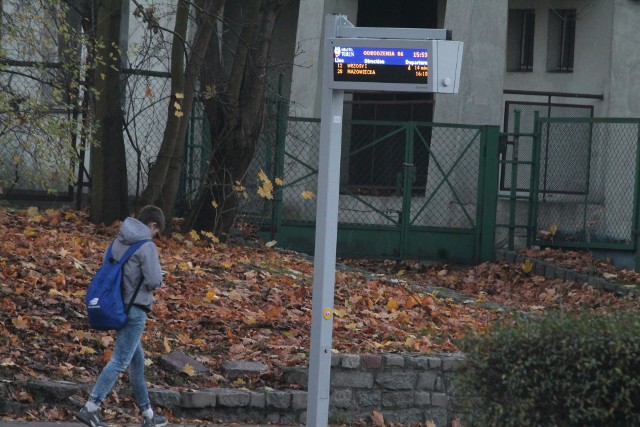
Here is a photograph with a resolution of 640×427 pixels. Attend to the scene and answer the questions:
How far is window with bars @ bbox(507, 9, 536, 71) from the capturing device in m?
23.4

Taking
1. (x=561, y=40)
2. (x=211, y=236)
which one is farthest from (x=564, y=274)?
(x=561, y=40)

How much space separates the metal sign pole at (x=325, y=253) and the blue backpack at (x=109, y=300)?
1.63m

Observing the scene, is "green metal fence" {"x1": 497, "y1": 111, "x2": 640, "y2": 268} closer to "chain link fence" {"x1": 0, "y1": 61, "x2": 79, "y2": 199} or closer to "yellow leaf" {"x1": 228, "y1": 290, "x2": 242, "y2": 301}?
"yellow leaf" {"x1": 228, "y1": 290, "x2": 242, "y2": 301}

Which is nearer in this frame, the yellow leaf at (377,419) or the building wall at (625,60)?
the yellow leaf at (377,419)

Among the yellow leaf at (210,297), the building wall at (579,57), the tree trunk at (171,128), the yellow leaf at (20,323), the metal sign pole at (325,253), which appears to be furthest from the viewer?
the building wall at (579,57)

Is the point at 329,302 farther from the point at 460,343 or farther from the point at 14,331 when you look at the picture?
the point at 14,331

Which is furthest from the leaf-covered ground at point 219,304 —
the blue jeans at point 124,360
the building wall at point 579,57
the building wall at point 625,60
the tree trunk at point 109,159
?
the building wall at point 579,57

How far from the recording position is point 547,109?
2002cm

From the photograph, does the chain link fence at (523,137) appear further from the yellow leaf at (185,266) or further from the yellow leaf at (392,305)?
the yellow leaf at (185,266)

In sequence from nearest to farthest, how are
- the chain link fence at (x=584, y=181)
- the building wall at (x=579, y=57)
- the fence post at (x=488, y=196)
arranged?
1. the chain link fence at (x=584, y=181)
2. the fence post at (x=488, y=196)
3. the building wall at (x=579, y=57)

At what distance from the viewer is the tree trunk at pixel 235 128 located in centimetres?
1656

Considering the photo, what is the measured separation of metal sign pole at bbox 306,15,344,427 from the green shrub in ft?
4.19

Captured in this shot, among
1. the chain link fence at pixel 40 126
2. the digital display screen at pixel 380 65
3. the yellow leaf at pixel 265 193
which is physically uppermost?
the digital display screen at pixel 380 65

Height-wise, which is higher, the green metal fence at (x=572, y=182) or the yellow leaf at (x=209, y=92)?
the yellow leaf at (x=209, y=92)
